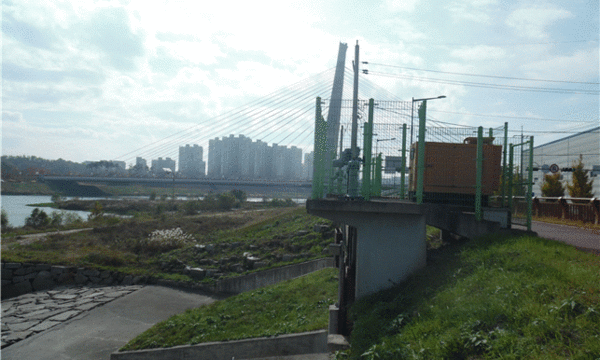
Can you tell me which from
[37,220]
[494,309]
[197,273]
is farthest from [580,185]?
[37,220]

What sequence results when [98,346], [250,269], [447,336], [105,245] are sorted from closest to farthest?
[447,336] < [98,346] < [250,269] < [105,245]

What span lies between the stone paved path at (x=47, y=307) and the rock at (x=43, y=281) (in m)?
0.85

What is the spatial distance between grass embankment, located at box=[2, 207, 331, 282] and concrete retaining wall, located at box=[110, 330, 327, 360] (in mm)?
6845

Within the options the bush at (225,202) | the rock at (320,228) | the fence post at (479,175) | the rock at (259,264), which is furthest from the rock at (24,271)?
the bush at (225,202)

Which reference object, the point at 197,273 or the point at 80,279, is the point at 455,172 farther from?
the point at 80,279

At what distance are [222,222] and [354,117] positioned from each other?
2112cm

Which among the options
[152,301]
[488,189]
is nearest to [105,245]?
[152,301]

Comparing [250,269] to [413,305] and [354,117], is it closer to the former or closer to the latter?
[354,117]

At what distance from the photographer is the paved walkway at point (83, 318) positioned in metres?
10.8

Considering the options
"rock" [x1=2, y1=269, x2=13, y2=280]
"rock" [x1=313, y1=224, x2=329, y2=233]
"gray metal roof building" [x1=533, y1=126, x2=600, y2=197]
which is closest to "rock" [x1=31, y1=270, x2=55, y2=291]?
"rock" [x1=2, y1=269, x2=13, y2=280]

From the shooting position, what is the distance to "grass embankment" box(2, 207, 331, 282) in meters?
17.1

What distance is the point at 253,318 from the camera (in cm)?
1028

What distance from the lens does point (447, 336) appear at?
4090 mm

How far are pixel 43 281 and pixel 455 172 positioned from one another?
61.8 feet
